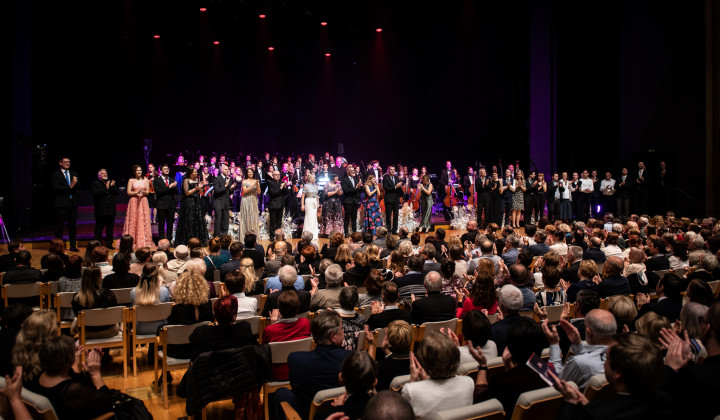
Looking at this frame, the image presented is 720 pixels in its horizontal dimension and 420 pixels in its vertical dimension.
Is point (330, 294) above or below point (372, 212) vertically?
below

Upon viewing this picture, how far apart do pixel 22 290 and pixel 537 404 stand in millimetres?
5165

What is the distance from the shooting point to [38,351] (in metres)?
2.81

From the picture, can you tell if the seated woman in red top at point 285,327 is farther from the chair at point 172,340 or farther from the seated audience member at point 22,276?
the seated audience member at point 22,276

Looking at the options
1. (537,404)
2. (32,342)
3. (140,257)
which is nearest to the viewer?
(537,404)

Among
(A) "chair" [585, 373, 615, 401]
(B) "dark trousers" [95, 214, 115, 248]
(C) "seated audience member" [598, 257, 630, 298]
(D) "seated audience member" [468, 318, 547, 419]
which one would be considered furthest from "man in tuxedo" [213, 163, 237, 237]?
(A) "chair" [585, 373, 615, 401]

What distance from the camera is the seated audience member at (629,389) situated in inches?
86.0

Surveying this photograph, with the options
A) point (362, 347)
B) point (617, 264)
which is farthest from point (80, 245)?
point (617, 264)

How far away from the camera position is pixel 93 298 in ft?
15.4

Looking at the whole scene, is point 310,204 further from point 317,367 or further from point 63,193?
point 317,367

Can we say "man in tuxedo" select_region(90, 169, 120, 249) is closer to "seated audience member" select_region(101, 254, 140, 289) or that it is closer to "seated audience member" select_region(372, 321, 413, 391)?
"seated audience member" select_region(101, 254, 140, 289)

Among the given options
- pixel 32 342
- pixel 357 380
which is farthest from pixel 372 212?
pixel 357 380

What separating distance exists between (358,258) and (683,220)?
22.9 feet

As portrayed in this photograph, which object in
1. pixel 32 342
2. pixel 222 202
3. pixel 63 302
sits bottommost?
pixel 63 302

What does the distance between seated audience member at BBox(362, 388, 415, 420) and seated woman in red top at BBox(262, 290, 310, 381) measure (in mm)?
1882
